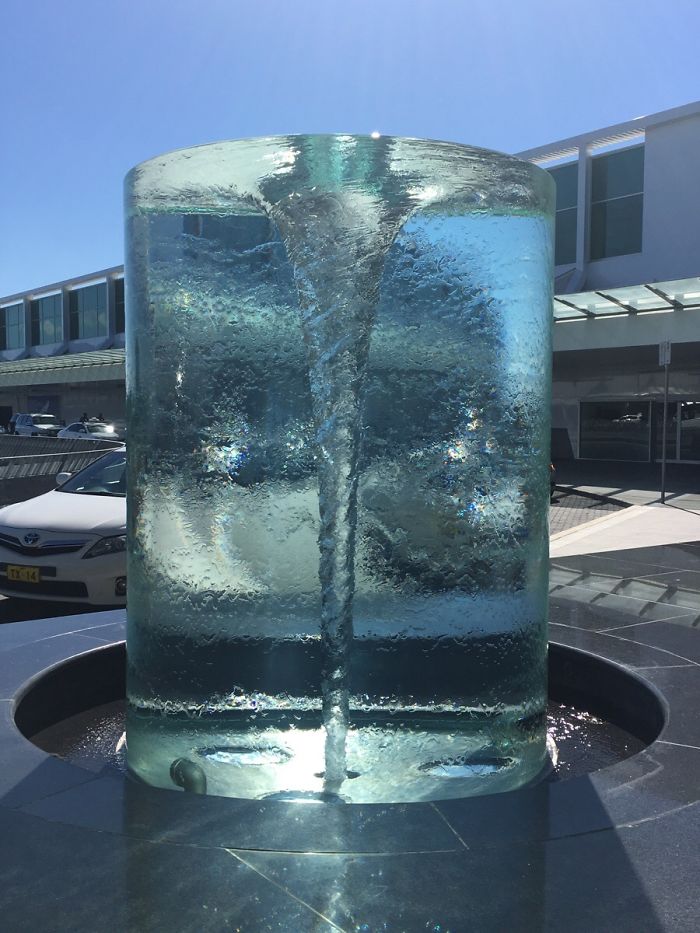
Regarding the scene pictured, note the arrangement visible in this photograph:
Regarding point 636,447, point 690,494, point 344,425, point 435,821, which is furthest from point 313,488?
point 636,447

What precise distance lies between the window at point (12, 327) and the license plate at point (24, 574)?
6250cm

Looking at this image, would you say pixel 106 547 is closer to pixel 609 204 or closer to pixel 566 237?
pixel 609 204

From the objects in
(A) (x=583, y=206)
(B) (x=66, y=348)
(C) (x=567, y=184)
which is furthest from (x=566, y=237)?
(B) (x=66, y=348)

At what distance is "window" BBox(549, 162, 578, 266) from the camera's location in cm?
3153

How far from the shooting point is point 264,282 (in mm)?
3109

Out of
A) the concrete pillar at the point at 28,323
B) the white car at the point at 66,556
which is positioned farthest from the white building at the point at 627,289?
the concrete pillar at the point at 28,323

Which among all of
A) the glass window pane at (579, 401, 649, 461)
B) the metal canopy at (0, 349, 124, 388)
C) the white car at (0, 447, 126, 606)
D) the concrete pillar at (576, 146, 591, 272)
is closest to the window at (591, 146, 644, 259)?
the concrete pillar at (576, 146, 591, 272)

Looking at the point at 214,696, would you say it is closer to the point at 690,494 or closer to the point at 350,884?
the point at 350,884

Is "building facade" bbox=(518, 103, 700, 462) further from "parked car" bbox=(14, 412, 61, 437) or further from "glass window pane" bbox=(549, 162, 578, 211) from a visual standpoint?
"parked car" bbox=(14, 412, 61, 437)

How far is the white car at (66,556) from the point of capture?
6996 millimetres

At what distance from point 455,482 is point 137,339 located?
1345mm

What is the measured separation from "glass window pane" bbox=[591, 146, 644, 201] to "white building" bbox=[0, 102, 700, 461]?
4cm

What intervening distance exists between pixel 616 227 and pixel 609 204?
938 mm

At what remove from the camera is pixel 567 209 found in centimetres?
3183
